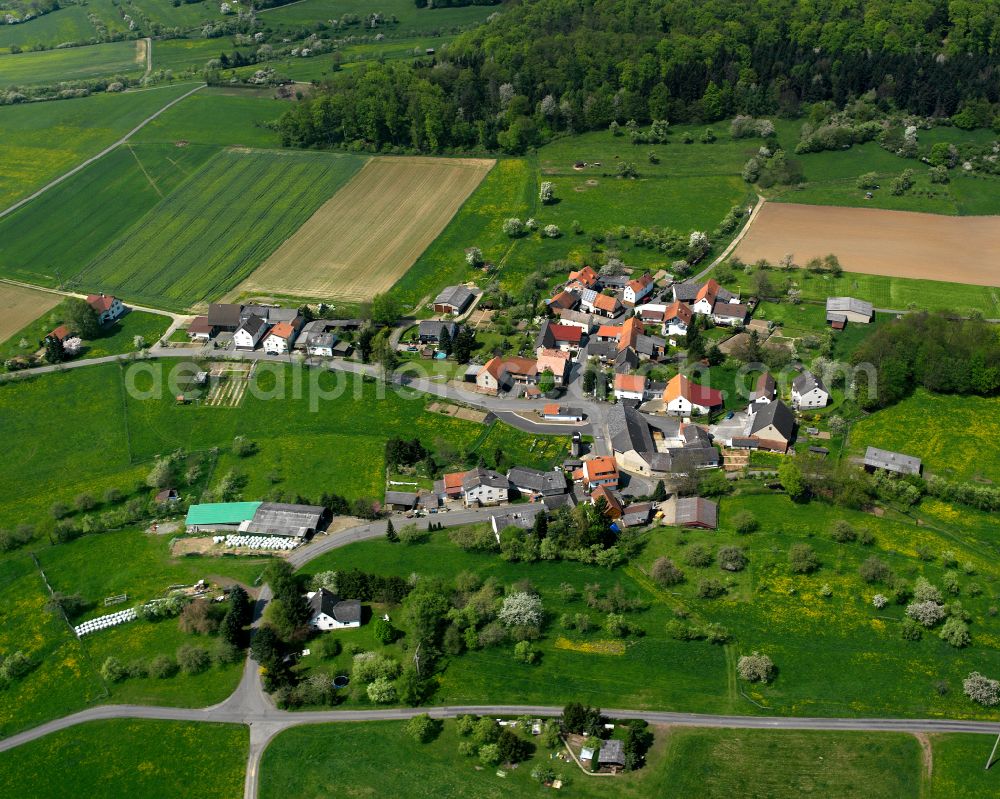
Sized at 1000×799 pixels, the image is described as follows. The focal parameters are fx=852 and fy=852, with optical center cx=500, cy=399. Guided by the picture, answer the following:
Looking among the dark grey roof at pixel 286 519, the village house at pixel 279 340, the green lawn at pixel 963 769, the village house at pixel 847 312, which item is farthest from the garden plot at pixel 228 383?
the green lawn at pixel 963 769

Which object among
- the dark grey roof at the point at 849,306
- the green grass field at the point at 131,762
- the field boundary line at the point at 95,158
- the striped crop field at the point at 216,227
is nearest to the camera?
the green grass field at the point at 131,762

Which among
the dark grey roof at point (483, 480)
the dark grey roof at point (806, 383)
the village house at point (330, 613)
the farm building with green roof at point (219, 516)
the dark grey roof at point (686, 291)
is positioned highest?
the dark grey roof at point (686, 291)

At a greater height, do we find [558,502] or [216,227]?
[216,227]

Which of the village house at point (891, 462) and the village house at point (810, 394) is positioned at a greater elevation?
the village house at point (810, 394)

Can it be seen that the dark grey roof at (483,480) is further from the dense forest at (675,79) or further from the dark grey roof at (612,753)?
the dense forest at (675,79)

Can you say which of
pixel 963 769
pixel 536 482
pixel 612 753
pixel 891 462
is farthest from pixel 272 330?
pixel 963 769

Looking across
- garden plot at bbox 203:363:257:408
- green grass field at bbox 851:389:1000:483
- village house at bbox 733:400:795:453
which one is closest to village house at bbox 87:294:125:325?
garden plot at bbox 203:363:257:408

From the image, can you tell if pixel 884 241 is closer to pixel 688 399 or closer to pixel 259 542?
pixel 688 399
